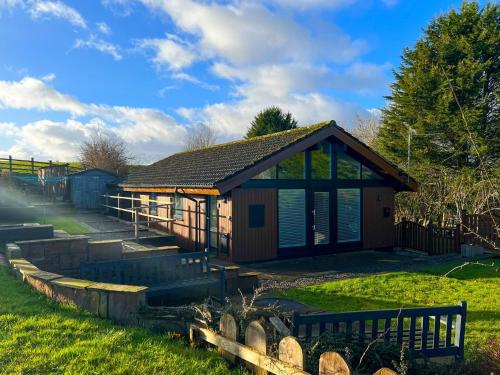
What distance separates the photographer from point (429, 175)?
19359mm

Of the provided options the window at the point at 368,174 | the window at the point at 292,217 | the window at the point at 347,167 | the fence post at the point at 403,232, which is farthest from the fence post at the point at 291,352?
the fence post at the point at 403,232

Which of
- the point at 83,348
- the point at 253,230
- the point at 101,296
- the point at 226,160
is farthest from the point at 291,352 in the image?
the point at 226,160

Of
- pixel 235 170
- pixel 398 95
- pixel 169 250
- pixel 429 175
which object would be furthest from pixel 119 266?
pixel 398 95

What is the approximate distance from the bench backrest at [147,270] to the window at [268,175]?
523 cm

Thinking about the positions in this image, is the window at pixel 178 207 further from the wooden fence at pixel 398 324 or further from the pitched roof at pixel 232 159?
the wooden fence at pixel 398 324

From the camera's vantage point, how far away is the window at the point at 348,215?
14.7 metres

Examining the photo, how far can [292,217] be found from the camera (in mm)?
13547

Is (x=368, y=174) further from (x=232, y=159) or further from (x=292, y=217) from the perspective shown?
(x=232, y=159)

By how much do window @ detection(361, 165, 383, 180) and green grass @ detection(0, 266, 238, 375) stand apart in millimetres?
12045

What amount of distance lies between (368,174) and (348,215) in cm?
194

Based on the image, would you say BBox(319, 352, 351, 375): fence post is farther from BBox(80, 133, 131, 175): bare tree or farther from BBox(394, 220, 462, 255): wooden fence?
BBox(80, 133, 131, 175): bare tree

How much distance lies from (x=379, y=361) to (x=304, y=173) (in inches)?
406

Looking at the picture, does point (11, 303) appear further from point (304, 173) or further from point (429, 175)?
point (429, 175)

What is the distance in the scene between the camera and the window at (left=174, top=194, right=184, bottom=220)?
15.1m
